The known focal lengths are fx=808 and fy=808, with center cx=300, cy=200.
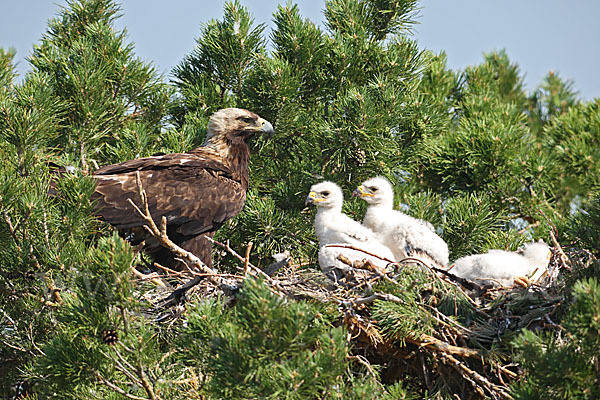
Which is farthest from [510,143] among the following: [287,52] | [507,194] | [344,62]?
[287,52]

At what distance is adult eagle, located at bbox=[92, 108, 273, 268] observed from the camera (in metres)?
6.12

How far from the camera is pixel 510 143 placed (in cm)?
723

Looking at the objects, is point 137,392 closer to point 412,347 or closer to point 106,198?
point 412,347

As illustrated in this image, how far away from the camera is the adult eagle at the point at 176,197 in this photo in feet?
20.1

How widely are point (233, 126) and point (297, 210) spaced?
39.0 inches

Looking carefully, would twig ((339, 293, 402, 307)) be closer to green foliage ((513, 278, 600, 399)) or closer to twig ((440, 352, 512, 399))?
twig ((440, 352, 512, 399))

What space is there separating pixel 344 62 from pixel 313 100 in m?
0.44

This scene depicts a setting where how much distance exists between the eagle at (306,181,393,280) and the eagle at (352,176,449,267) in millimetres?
97

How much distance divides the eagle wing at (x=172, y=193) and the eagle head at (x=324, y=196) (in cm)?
72

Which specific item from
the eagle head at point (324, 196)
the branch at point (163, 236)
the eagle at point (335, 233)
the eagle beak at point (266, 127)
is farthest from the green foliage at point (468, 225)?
the branch at point (163, 236)

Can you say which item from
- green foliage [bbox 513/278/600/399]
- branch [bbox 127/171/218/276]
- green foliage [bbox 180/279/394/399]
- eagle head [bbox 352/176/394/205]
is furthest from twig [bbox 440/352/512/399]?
eagle head [bbox 352/176/394/205]

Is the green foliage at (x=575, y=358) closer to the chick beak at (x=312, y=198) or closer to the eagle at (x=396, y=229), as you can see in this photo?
the eagle at (x=396, y=229)

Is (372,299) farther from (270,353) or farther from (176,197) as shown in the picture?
(176,197)

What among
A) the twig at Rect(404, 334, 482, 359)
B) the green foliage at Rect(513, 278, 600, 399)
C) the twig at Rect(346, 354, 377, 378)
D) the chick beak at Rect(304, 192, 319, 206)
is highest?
the chick beak at Rect(304, 192, 319, 206)
